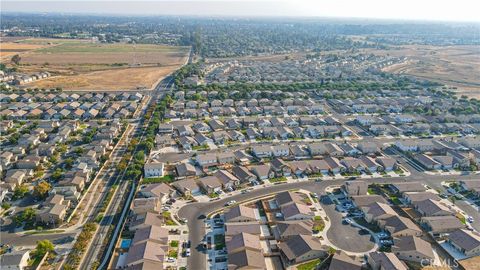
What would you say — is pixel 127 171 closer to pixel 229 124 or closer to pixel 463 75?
pixel 229 124

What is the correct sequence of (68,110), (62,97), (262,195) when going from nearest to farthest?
(262,195) → (68,110) → (62,97)

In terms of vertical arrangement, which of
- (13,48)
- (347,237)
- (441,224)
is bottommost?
(347,237)

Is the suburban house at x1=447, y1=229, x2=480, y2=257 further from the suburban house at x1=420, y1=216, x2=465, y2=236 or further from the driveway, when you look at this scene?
the driveway

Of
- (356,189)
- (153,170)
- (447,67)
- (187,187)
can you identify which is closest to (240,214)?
(187,187)

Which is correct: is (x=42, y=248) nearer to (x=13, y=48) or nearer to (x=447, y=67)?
(x=447, y=67)

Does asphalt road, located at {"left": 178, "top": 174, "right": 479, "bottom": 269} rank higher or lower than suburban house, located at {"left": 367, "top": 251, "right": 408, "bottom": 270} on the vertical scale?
lower

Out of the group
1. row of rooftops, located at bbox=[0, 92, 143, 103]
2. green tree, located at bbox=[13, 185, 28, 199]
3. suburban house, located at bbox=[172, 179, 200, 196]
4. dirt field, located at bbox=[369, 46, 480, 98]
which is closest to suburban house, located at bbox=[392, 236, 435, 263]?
suburban house, located at bbox=[172, 179, 200, 196]
